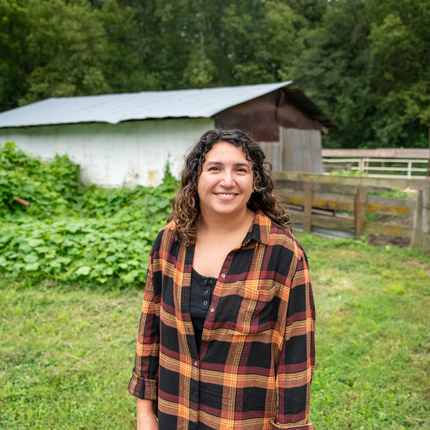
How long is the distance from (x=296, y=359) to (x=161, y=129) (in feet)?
27.3

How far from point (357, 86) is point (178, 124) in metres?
23.2

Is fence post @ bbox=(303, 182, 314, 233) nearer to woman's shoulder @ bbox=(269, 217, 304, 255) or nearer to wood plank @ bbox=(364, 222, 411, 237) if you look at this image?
wood plank @ bbox=(364, 222, 411, 237)

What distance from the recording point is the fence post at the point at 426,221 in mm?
6043

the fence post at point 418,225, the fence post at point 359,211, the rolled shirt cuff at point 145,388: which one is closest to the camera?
the rolled shirt cuff at point 145,388

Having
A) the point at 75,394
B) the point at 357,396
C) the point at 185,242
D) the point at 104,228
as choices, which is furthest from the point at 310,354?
the point at 104,228

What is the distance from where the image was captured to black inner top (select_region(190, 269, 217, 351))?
4.74ft

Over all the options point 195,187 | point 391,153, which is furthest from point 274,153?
point 391,153

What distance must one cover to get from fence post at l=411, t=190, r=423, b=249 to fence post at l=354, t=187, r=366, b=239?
0.90 m

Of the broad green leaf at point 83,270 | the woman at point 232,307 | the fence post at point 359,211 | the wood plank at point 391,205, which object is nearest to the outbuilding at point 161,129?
the fence post at point 359,211

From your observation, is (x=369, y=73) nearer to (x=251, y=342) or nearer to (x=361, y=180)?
(x=361, y=180)

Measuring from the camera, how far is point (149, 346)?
5.45ft

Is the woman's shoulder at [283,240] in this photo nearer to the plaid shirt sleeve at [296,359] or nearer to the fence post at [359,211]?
the plaid shirt sleeve at [296,359]

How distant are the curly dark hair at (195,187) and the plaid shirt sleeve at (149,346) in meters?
0.21

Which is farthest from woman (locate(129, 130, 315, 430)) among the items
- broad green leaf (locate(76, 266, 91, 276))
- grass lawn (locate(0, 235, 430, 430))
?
broad green leaf (locate(76, 266, 91, 276))
